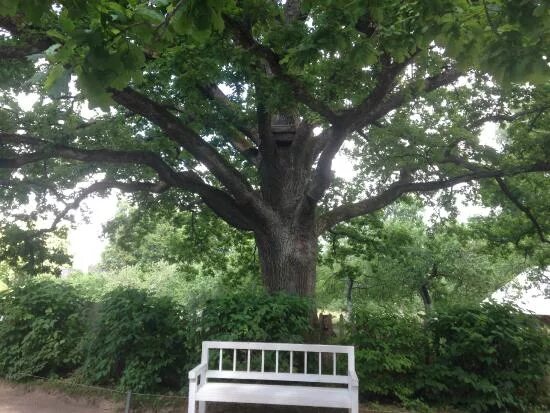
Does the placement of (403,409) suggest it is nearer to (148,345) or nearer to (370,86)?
(148,345)

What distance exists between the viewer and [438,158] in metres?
9.52

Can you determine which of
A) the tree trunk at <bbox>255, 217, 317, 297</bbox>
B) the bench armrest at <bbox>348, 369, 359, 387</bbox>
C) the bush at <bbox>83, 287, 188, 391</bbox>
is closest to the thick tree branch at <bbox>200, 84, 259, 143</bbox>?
the tree trunk at <bbox>255, 217, 317, 297</bbox>

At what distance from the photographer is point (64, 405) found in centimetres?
668

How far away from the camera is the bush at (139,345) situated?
22.3 feet

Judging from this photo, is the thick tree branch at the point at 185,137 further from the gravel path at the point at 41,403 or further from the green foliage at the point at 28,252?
the green foliage at the point at 28,252

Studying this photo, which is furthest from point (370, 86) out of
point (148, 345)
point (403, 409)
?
point (148, 345)

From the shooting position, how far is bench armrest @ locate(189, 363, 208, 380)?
5.34 m

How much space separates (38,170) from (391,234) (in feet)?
33.1

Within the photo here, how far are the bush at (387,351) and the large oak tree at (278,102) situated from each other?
1947 millimetres

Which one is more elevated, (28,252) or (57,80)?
(57,80)

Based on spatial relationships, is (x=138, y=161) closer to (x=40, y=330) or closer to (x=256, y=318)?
(x=40, y=330)

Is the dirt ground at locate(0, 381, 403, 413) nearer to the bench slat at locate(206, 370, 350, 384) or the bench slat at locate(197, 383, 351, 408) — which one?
the bench slat at locate(206, 370, 350, 384)

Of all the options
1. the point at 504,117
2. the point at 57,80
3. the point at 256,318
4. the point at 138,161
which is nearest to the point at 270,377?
the point at 256,318

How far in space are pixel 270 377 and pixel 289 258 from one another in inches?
123
